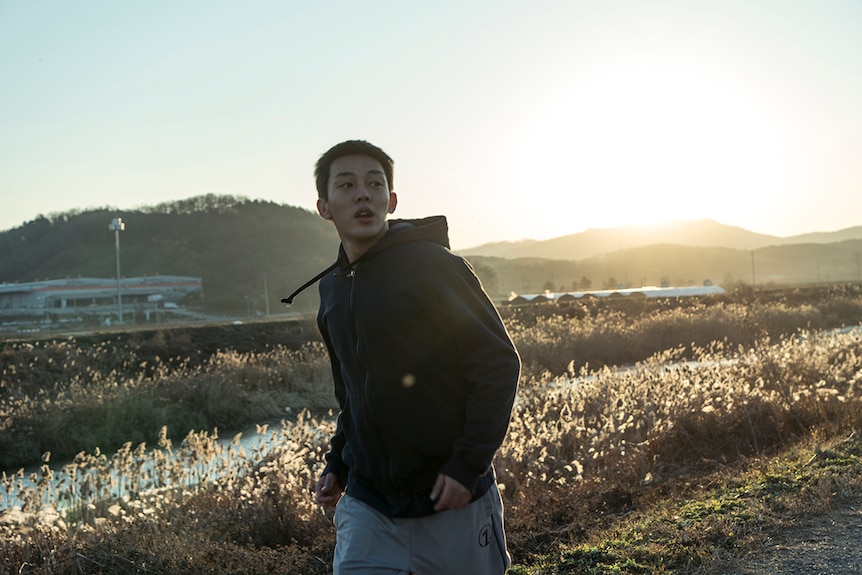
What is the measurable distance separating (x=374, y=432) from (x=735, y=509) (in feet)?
12.9

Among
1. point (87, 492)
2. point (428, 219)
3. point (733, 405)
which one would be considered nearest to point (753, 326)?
point (733, 405)

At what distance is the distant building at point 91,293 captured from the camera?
258 feet

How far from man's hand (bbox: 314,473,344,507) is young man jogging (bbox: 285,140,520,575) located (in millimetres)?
333

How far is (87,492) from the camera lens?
314 inches

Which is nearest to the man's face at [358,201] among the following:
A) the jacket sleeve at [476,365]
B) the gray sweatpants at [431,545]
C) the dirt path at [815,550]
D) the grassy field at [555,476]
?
the jacket sleeve at [476,365]

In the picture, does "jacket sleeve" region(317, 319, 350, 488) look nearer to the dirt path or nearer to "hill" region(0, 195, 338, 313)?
the dirt path

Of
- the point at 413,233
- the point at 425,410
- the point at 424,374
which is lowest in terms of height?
the point at 425,410

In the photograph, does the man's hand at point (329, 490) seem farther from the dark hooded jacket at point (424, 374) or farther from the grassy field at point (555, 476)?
the grassy field at point (555, 476)

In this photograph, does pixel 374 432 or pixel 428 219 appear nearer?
pixel 374 432

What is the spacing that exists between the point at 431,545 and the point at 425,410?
0.47 metres

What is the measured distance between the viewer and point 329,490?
10.5 feet

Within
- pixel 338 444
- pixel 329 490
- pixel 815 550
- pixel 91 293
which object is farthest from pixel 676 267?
pixel 329 490

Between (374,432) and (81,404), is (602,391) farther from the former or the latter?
(81,404)

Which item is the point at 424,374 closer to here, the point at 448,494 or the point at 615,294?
the point at 448,494
